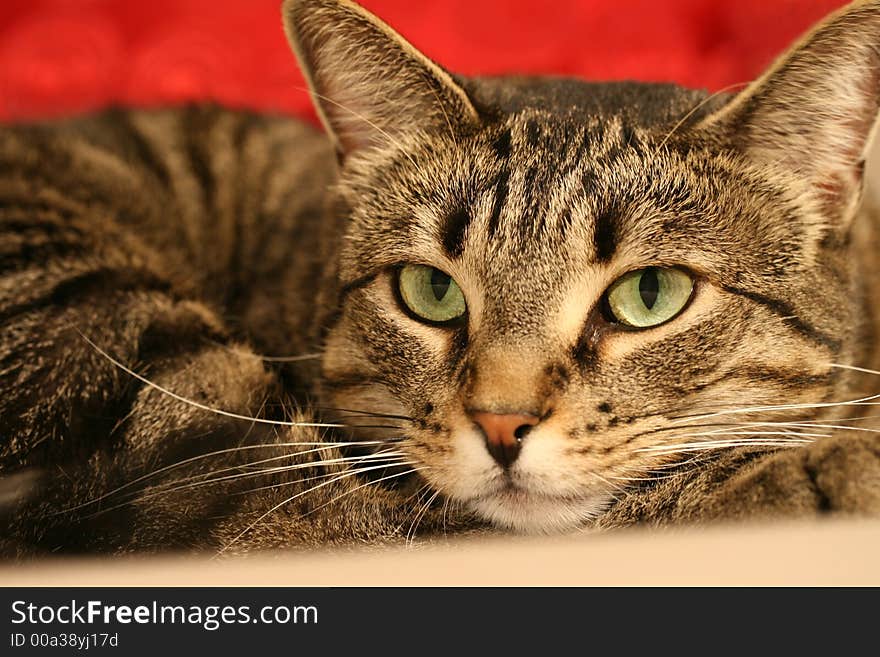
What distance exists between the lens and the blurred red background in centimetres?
244

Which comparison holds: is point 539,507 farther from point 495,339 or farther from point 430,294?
point 430,294

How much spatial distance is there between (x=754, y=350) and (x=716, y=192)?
22cm

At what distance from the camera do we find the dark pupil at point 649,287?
3.96ft

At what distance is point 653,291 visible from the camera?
1.21 meters

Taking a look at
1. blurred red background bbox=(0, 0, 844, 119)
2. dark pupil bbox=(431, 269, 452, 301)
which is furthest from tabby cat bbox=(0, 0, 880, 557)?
blurred red background bbox=(0, 0, 844, 119)

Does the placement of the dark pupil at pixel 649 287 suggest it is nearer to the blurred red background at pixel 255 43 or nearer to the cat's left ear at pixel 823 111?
the cat's left ear at pixel 823 111

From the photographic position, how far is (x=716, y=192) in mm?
1237

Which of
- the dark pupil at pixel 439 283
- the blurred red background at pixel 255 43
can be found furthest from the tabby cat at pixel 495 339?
A: the blurred red background at pixel 255 43

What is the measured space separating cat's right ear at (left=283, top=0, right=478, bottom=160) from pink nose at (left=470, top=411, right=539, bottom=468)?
0.49 metres

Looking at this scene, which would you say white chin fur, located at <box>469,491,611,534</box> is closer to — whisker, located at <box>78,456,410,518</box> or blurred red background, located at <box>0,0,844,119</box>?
whisker, located at <box>78,456,410,518</box>

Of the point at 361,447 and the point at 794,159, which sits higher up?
the point at 794,159

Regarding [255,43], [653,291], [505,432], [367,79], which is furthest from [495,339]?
[255,43]
